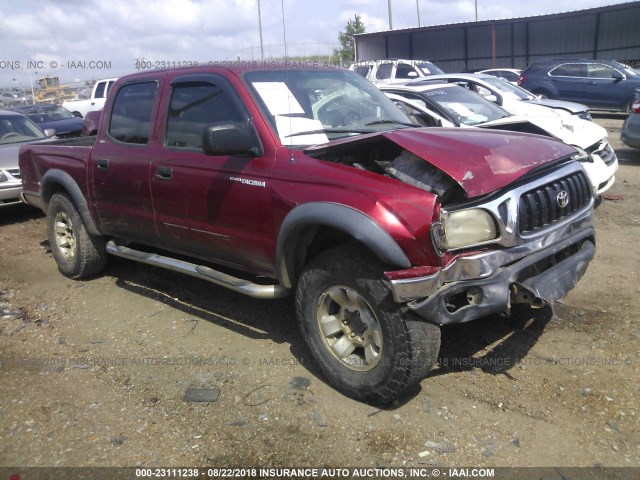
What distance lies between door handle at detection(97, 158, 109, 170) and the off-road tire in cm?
77

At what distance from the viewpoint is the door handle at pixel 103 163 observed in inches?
197

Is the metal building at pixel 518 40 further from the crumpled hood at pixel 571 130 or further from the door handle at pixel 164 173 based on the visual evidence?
the door handle at pixel 164 173

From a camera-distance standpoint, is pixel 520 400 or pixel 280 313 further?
pixel 280 313

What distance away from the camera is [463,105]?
8.35 m

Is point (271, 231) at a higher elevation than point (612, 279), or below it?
higher

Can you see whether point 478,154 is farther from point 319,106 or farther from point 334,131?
point 319,106

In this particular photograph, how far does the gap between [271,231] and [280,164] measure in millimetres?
430

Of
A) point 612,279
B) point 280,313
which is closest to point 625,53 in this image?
point 612,279

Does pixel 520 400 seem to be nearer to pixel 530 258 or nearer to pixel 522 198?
pixel 530 258

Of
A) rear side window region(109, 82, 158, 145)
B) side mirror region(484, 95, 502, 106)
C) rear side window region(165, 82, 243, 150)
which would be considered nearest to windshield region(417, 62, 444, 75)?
side mirror region(484, 95, 502, 106)

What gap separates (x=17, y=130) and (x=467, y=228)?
9.01 meters

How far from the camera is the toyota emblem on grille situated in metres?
3.45

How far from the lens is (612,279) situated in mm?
4965

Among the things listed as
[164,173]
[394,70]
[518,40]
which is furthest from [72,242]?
[518,40]
